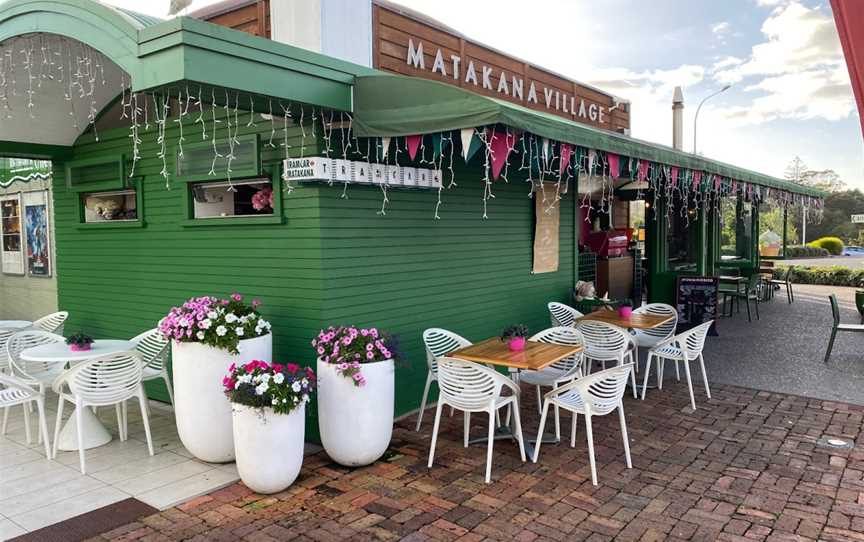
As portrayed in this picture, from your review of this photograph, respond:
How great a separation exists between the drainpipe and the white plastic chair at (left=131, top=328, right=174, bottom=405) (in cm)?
782

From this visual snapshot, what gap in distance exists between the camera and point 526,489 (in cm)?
377

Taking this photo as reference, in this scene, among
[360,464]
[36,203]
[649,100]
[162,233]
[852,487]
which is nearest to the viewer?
[852,487]

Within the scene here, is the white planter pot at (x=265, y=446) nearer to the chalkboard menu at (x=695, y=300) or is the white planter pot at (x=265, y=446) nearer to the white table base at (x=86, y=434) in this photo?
the white table base at (x=86, y=434)

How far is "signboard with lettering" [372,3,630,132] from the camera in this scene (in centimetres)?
533

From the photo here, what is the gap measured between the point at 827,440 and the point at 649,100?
26.1ft

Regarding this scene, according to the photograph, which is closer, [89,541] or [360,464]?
[89,541]

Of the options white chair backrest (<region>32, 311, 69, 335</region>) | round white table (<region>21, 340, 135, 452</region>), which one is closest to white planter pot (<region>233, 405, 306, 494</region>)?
round white table (<region>21, 340, 135, 452</region>)

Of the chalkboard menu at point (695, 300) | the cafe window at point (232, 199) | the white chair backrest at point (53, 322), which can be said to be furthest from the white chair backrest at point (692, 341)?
the white chair backrest at point (53, 322)

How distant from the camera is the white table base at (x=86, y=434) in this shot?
4.55m

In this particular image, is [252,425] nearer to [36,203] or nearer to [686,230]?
[36,203]

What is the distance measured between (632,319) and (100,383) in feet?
15.1

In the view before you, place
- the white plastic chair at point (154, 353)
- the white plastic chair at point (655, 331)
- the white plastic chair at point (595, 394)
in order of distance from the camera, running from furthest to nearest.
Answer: the white plastic chair at point (655, 331), the white plastic chair at point (154, 353), the white plastic chair at point (595, 394)

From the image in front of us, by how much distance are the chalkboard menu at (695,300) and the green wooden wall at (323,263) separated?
6.73 feet

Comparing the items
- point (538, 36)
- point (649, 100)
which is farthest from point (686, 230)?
point (538, 36)
